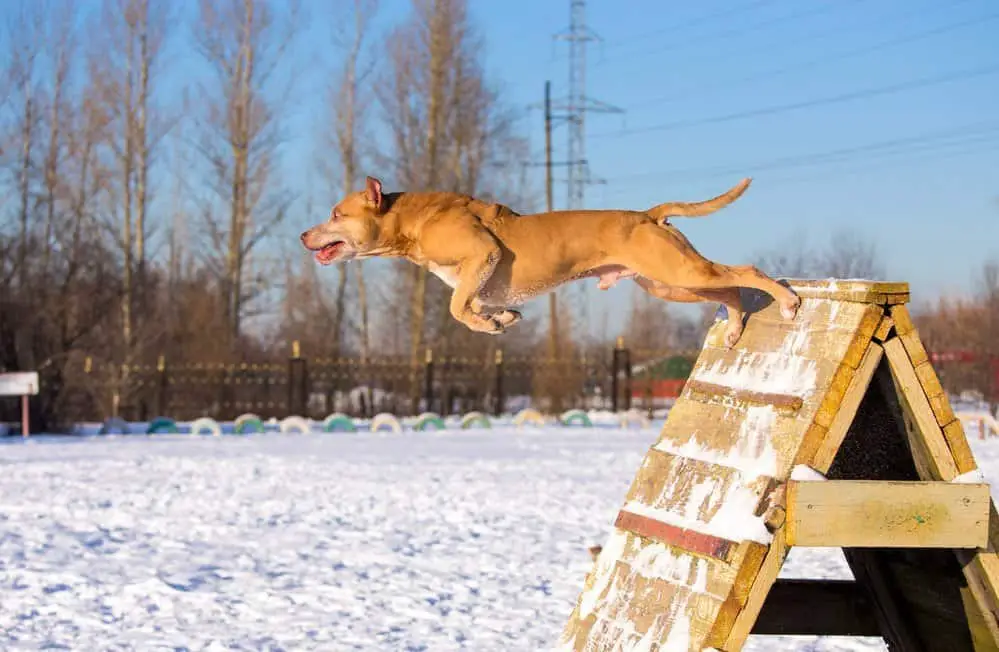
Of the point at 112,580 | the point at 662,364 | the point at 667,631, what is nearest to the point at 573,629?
the point at 667,631

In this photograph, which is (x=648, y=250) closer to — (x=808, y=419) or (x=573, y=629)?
(x=808, y=419)

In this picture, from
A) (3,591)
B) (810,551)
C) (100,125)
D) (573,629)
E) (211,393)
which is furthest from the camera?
(100,125)

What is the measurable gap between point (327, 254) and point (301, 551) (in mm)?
6376

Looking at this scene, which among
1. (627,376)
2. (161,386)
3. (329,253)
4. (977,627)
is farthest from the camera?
(627,376)

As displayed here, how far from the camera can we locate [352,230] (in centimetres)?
347

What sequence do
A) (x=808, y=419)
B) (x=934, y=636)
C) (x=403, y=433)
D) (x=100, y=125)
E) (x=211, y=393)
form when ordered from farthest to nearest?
1. (x=100, y=125)
2. (x=211, y=393)
3. (x=403, y=433)
4. (x=934, y=636)
5. (x=808, y=419)

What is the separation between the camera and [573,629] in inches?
152

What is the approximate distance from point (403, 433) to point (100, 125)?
13.8 meters

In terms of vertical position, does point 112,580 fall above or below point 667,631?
below

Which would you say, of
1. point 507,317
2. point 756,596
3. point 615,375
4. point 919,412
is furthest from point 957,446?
point 615,375

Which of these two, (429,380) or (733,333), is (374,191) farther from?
(429,380)

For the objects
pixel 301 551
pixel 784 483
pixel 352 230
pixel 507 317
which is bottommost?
pixel 301 551

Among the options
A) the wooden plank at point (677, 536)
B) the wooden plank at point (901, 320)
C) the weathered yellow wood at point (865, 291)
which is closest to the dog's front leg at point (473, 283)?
the wooden plank at point (677, 536)

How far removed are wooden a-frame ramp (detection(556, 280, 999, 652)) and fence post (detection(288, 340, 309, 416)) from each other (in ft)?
78.2
